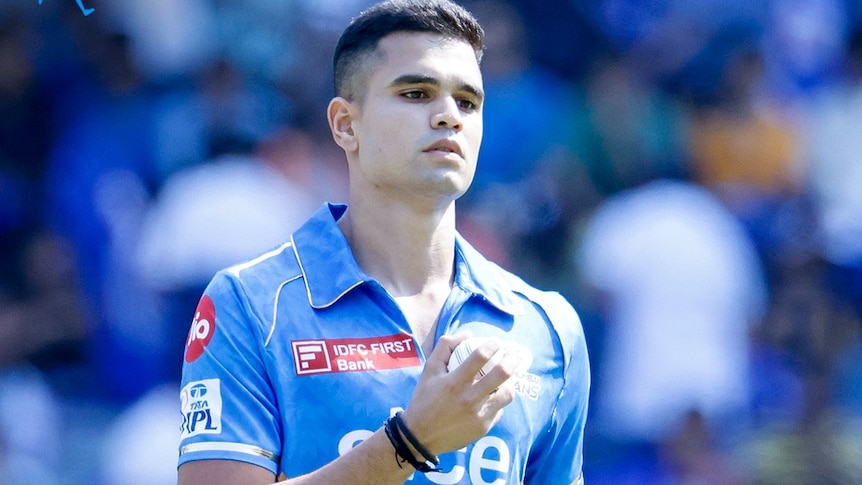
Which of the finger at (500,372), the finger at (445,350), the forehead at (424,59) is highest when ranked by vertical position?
the forehead at (424,59)

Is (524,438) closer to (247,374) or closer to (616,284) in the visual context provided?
(247,374)

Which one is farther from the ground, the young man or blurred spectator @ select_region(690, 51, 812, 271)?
blurred spectator @ select_region(690, 51, 812, 271)

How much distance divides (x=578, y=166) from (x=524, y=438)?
5.17 meters

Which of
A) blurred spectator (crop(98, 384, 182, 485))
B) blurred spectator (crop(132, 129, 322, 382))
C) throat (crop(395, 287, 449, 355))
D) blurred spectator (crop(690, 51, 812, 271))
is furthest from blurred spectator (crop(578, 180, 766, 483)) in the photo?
throat (crop(395, 287, 449, 355))

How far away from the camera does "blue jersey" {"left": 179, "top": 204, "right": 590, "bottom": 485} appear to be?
12.1 ft

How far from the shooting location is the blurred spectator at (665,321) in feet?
26.2

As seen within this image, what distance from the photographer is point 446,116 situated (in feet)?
13.0

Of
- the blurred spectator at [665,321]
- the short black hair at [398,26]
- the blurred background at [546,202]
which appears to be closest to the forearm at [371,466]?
the short black hair at [398,26]

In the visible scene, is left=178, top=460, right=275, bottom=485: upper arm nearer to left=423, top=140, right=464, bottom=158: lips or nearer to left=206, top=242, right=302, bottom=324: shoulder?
left=206, top=242, right=302, bottom=324: shoulder

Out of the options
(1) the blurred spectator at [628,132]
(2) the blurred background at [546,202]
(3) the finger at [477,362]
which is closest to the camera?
(3) the finger at [477,362]

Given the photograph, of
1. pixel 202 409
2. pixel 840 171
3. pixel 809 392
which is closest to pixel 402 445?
pixel 202 409

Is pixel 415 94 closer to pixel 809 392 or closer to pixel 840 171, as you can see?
pixel 809 392

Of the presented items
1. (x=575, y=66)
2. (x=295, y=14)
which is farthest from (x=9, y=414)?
(x=575, y=66)

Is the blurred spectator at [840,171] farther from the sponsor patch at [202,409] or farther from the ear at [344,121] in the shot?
the sponsor patch at [202,409]
